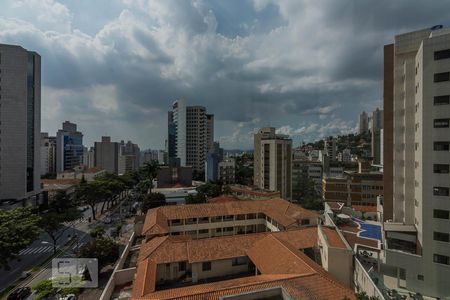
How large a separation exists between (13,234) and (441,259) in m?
40.9

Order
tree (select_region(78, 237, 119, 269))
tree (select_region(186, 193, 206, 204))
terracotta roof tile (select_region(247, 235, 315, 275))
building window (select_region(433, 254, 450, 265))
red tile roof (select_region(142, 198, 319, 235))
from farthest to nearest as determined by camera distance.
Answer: tree (select_region(186, 193, 206, 204)) → red tile roof (select_region(142, 198, 319, 235)) → tree (select_region(78, 237, 119, 269)) → building window (select_region(433, 254, 450, 265)) → terracotta roof tile (select_region(247, 235, 315, 275))

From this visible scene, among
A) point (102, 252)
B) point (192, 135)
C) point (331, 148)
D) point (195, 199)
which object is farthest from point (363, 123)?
point (102, 252)

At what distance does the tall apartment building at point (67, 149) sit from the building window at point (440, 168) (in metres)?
148

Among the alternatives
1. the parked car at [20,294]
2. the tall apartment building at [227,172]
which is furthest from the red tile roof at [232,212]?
the tall apartment building at [227,172]

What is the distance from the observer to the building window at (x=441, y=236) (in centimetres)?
1992

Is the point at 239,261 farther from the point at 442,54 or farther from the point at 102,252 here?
the point at 442,54

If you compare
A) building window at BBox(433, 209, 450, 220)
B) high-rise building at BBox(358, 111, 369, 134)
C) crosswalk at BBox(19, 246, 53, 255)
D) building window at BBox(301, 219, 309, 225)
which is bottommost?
crosswalk at BBox(19, 246, 53, 255)

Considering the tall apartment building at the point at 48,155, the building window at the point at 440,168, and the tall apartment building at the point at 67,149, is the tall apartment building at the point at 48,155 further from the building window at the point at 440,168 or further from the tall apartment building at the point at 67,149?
the building window at the point at 440,168

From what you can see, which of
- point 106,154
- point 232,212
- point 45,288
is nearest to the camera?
point 45,288

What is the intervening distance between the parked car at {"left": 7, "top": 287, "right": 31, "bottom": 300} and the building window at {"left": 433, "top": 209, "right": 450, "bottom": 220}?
4009 centimetres

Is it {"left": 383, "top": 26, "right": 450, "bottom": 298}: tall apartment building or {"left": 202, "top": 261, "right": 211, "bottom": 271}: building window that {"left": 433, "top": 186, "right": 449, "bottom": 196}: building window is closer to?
{"left": 383, "top": 26, "right": 450, "bottom": 298}: tall apartment building

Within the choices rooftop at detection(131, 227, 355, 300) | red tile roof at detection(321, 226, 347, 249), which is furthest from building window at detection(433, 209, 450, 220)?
rooftop at detection(131, 227, 355, 300)

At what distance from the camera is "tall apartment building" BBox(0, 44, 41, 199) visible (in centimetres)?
5181

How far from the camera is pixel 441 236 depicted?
20141 mm
